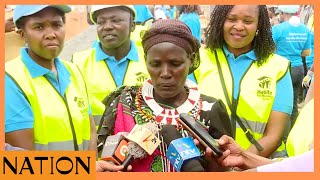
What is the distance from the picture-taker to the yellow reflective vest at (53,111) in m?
1.96

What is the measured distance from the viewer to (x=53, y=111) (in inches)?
78.8

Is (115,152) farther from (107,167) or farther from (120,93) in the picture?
(120,93)

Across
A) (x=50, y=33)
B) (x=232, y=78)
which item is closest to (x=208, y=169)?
(x=232, y=78)

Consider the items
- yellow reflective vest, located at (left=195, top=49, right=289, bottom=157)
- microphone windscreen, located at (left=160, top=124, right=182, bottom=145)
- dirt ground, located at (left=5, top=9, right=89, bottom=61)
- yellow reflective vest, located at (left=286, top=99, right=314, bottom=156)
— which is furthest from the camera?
yellow reflective vest, located at (left=195, top=49, right=289, bottom=157)

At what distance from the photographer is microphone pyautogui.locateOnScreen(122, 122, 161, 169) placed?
1.93 m

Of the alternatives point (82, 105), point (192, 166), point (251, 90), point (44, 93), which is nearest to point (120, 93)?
point (82, 105)

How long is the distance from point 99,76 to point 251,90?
0.59 meters

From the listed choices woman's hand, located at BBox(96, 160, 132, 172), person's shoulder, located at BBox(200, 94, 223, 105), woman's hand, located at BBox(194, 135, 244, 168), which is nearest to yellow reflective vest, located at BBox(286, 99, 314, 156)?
woman's hand, located at BBox(194, 135, 244, 168)

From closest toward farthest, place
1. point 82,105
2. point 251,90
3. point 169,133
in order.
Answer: point 169,133 → point 82,105 → point 251,90

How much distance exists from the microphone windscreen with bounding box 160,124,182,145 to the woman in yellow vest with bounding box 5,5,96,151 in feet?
0.92

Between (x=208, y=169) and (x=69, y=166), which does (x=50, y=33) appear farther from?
(x=208, y=169)

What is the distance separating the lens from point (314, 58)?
223 cm

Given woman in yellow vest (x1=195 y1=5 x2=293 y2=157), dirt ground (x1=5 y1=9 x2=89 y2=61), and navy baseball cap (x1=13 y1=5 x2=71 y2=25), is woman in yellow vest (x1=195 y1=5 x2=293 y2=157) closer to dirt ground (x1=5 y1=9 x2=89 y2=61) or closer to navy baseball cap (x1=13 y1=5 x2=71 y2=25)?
dirt ground (x1=5 y1=9 x2=89 y2=61)

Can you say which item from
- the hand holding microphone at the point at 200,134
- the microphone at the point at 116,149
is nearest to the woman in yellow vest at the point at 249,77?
the hand holding microphone at the point at 200,134
